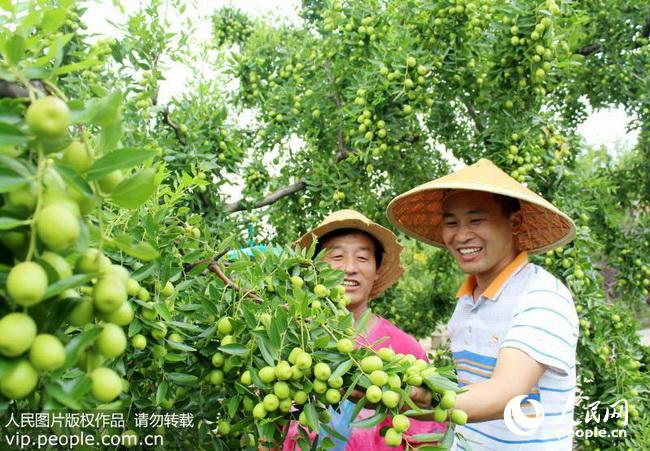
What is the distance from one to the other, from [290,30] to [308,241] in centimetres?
288

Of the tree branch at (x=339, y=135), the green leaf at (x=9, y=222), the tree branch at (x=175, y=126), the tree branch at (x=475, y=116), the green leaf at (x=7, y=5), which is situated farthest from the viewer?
the tree branch at (x=339, y=135)

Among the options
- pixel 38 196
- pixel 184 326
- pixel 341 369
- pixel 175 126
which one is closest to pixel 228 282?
pixel 184 326

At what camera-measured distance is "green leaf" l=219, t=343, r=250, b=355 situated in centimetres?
126

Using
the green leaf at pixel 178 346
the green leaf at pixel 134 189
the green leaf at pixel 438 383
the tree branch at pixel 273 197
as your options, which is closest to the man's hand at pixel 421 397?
the green leaf at pixel 438 383

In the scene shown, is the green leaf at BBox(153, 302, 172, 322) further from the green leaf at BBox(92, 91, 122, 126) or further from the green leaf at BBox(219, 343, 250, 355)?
the green leaf at BBox(92, 91, 122, 126)

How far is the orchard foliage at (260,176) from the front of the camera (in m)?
0.68

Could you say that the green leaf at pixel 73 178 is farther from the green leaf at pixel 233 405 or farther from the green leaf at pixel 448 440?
the green leaf at pixel 448 440

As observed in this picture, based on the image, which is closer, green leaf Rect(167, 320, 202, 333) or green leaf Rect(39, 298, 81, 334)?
green leaf Rect(39, 298, 81, 334)

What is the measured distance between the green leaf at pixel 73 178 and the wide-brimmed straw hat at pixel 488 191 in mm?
1594

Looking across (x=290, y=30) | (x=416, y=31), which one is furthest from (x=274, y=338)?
(x=290, y=30)

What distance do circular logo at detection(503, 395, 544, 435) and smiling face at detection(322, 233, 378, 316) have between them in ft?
2.96

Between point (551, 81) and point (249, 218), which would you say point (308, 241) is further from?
point (551, 81)

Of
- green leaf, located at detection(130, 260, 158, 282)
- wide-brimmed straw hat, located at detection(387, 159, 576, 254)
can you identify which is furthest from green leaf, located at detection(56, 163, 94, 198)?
wide-brimmed straw hat, located at detection(387, 159, 576, 254)

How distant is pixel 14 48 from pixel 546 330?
158cm
